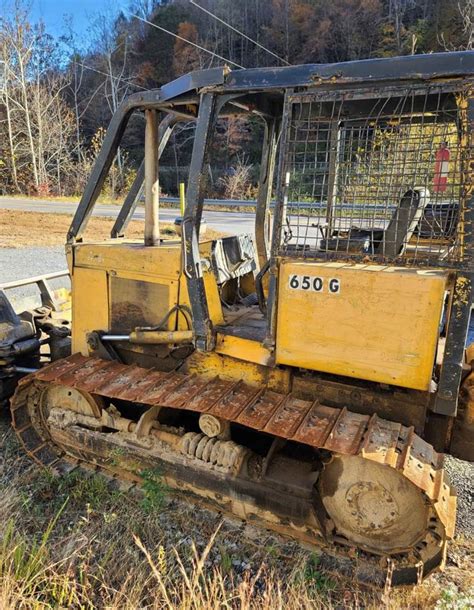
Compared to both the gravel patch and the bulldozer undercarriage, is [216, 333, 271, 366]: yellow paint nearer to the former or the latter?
the bulldozer undercarriage

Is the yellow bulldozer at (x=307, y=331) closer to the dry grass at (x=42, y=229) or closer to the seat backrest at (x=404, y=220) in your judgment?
the seat backrest at (x=404, y=220)

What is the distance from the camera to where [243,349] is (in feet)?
11.2

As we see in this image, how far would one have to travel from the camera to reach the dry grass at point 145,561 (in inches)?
109

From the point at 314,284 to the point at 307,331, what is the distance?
305mm

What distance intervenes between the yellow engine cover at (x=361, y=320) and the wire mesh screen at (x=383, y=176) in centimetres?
13

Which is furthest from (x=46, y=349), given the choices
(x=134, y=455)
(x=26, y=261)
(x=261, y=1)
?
(x=261, y=1)

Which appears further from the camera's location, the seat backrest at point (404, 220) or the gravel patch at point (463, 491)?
the gravel patch at point (463, 491)

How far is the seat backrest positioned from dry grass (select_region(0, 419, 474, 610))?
205cm

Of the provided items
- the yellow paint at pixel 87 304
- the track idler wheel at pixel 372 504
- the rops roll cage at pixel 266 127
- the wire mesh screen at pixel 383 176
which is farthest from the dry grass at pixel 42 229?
the track idler wheel at pixel 372 504

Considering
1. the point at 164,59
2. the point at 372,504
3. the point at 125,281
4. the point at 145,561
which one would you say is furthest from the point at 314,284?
the point at 164,59

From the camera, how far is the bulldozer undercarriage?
9.61ft

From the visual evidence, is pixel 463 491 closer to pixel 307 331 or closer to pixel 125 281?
pixel 307 331

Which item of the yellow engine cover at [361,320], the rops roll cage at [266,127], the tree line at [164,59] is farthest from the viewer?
the tree line at [164,59]

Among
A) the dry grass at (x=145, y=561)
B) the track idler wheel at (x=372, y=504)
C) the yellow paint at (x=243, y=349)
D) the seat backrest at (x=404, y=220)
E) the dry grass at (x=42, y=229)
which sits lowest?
the dry grass at (x=145, y=561)
